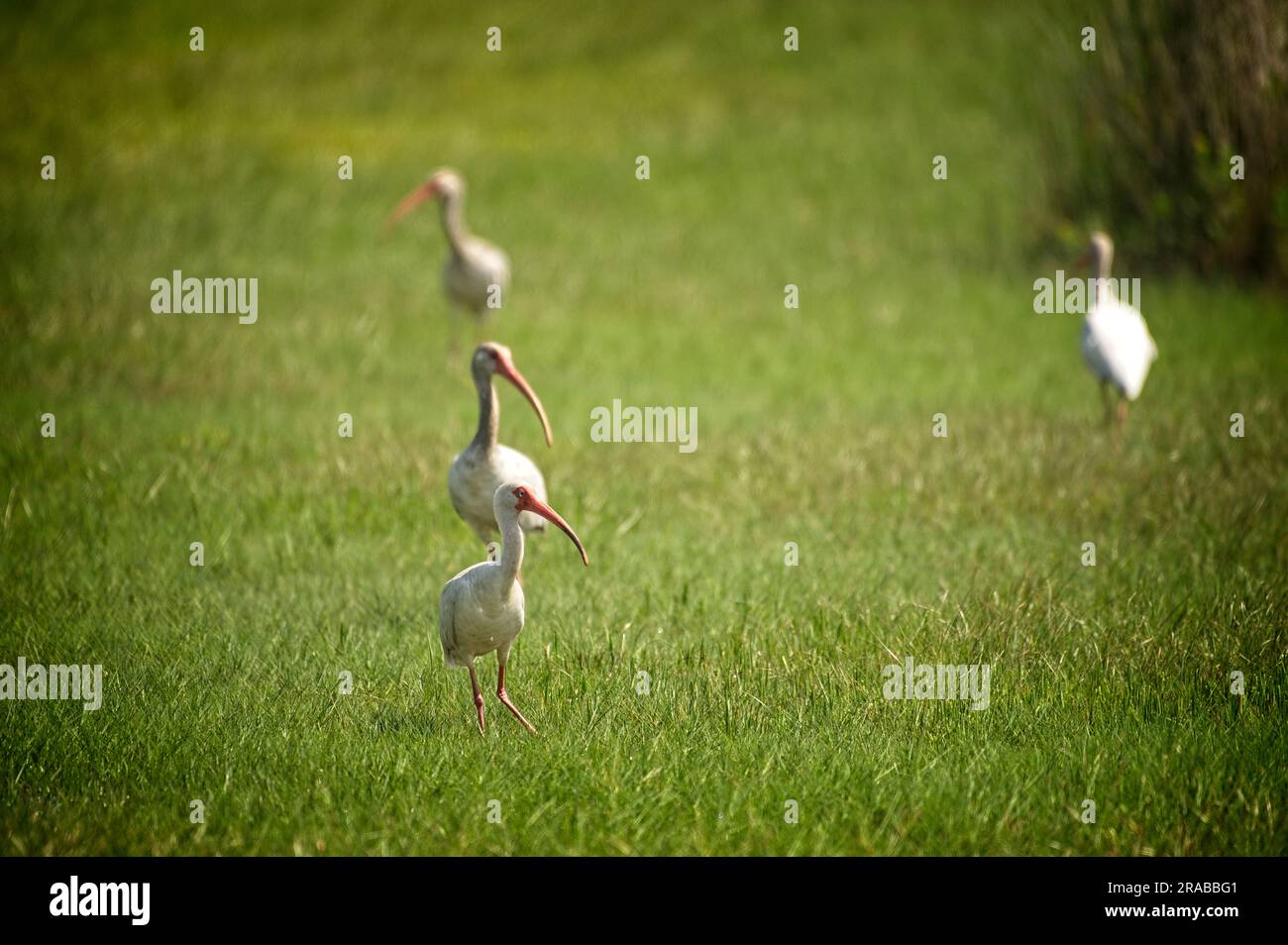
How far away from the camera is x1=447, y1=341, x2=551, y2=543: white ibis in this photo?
7.85 metres

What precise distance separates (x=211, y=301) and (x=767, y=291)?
6726mm

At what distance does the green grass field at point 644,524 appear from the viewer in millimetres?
5789

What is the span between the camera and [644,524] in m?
9.64

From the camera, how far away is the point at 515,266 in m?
19.7

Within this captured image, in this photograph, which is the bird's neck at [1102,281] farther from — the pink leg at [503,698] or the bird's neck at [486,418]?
the pink leg at [503,698]

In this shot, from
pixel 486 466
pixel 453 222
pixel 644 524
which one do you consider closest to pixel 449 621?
pixel 486 466

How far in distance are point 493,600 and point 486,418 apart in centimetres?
204

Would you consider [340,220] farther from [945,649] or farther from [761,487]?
[945,649]

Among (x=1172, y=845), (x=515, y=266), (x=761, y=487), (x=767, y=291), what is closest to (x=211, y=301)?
(x=515, y=266)

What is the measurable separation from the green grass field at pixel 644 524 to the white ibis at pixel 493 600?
1.22ft

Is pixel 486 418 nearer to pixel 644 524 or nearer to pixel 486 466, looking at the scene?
pixel 486 466

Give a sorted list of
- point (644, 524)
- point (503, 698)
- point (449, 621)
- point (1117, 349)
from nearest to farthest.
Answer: point (449, 621)
point (503, 698)
point (644, 524)
point (1117, 349)

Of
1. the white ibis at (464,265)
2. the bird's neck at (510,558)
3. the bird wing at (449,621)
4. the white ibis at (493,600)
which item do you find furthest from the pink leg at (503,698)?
the white ibis at (464,265)

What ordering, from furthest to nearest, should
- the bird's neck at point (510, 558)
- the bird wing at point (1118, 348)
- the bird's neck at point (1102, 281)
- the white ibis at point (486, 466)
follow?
the bird's neck at point (1102, 281), the bird wing at point (1118, 348), the white ibis at point (486, 466), the bird's neck at point (510, 558)
